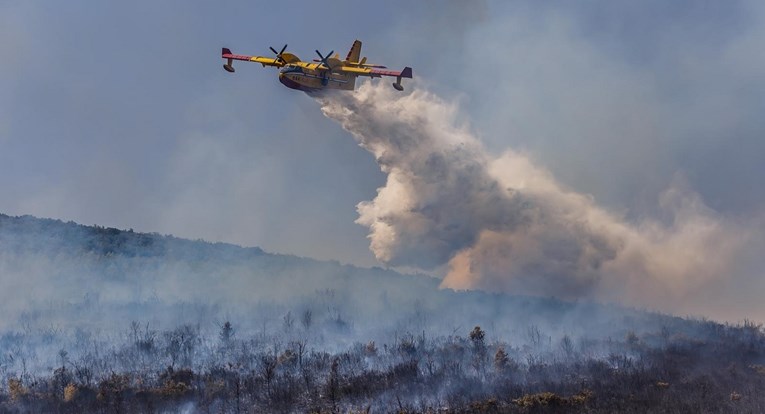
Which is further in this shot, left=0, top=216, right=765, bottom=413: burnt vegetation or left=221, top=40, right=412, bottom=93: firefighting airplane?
left=221, top=40, right=412, bottom=93: firefighting airplane

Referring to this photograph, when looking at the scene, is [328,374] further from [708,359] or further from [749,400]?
[708,359]

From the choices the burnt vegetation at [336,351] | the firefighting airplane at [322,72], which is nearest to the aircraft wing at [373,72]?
the firefighting airplane at [322,72]

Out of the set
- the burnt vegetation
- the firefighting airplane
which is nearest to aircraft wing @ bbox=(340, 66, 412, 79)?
the firefighting airplane

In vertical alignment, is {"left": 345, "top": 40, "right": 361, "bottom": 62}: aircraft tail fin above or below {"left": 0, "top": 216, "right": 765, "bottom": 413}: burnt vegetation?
above

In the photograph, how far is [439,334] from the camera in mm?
70875

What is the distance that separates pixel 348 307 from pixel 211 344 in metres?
22.7

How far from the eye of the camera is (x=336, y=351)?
6094 centimetres

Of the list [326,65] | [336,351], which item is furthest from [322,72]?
[336,351]

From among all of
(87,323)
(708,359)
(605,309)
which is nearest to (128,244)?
(87,323)

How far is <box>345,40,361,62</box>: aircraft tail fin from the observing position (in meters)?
66.9

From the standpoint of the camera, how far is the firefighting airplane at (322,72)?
201ft

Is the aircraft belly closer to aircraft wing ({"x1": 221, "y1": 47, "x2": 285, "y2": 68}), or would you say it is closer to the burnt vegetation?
aircraft wing ({"x1": 221, "y1": 47, "x2": 285, "y2": 68})

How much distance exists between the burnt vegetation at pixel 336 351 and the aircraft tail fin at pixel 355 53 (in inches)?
963

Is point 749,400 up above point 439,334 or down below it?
below
